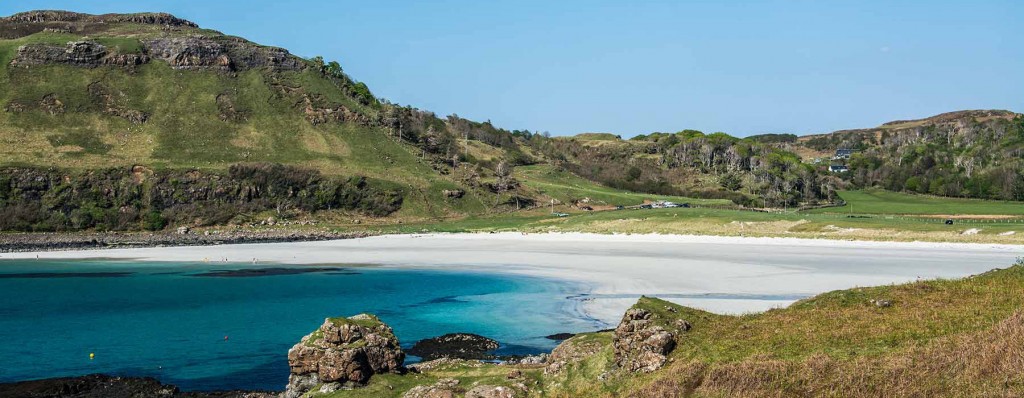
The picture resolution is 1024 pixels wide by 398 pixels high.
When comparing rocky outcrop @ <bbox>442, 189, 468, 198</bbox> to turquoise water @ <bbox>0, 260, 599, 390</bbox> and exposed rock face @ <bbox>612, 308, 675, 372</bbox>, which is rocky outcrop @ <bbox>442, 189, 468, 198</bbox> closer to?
turquoise water @ <bbox>0, 260, 599, 390</bbox>

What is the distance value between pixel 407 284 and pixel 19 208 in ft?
230

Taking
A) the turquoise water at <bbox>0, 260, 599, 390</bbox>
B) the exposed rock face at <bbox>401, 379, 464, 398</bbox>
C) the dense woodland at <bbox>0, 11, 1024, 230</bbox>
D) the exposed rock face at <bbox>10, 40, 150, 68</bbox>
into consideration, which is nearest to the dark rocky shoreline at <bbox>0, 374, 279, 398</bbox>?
the turquoise water at <bbox>0, 260, 599, 390</bbox>

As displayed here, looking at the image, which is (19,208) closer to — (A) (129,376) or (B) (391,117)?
(B) (391,117)

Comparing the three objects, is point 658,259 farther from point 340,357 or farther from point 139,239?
point 139,239

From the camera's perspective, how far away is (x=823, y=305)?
16.1 meters

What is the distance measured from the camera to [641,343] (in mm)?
14242

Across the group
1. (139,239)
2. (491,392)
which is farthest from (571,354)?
(139,239)

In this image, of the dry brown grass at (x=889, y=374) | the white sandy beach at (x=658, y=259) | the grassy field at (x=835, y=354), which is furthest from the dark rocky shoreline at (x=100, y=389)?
the white sandy beach at (x=658, y=259)

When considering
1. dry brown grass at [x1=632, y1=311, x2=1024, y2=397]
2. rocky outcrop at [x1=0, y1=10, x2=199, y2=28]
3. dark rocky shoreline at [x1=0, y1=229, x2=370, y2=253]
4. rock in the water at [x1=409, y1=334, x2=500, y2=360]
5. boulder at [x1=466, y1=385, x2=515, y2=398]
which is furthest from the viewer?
rocky outcrop at [x1=0, y1=10, x2=199, y2=28]

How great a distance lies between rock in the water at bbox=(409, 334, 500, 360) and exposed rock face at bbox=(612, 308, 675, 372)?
10.9 m

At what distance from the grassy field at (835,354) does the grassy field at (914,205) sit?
92.4 m

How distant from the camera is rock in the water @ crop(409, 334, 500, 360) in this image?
25281mm

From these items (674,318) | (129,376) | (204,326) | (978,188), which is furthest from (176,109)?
(978,188)

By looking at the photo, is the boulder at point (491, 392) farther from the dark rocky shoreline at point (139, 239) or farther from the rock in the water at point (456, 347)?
the dark rocky shoreline at point (139, 239)
